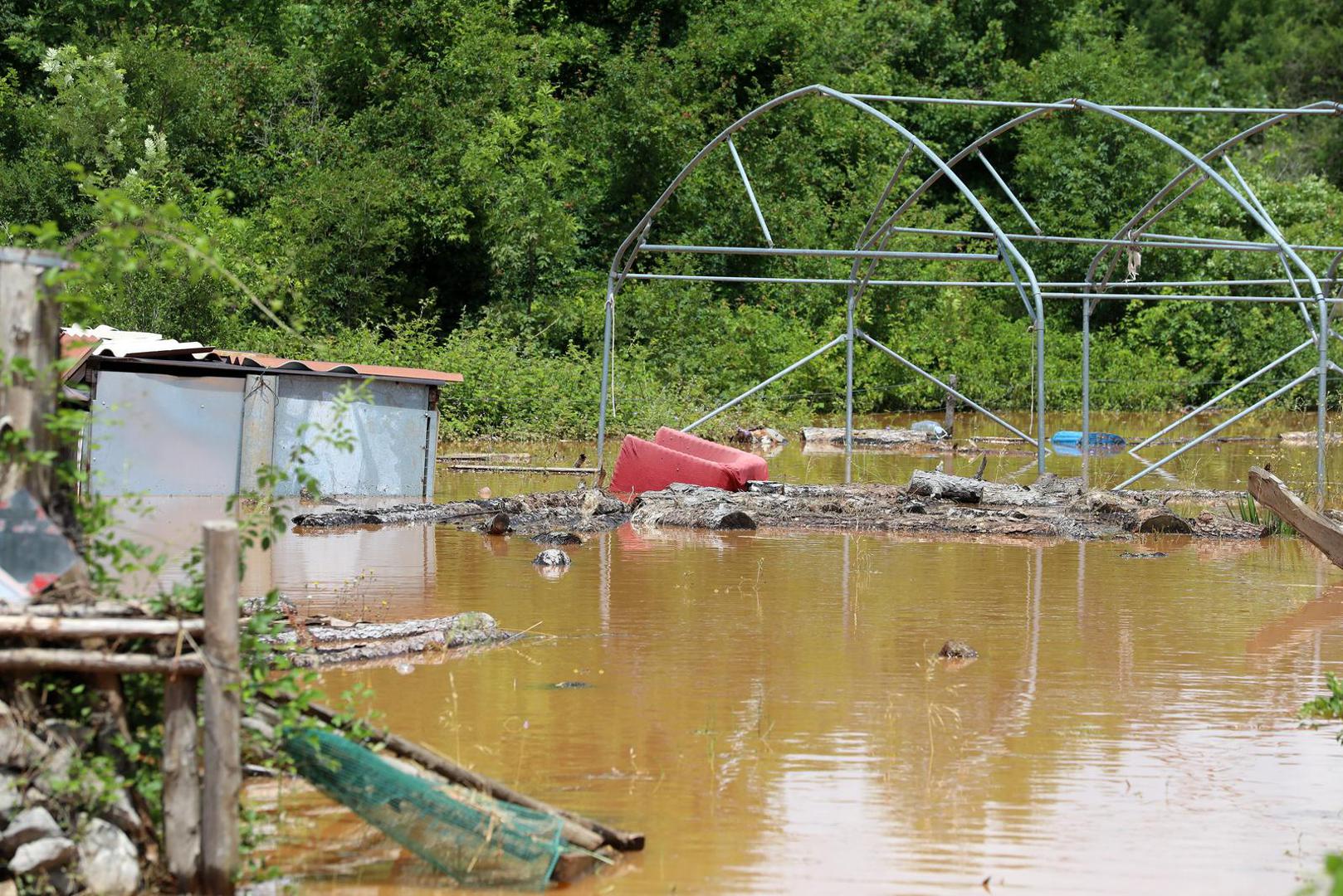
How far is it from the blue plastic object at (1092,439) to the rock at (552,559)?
15.1m

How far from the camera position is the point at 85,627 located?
5102 mm

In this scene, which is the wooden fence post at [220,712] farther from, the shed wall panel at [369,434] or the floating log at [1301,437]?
the floating log at [1301,437]

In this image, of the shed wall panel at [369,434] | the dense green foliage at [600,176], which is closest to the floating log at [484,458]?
the dense green foliage at [600,176]

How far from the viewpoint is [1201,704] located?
845 cm

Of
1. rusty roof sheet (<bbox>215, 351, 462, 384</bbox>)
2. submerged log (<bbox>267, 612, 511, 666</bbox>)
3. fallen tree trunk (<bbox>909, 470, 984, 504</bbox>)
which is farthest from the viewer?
rusty roof sheet (<bbox>215, 351, 462, 384</bbox>)

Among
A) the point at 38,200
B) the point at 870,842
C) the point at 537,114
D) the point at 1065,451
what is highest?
the point at 537,114

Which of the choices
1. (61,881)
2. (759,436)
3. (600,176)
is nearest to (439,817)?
(61,881)

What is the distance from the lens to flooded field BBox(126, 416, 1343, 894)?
6.09m

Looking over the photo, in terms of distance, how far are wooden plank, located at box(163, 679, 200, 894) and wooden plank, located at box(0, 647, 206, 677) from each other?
0.09m

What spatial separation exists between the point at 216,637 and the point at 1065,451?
70.8ft

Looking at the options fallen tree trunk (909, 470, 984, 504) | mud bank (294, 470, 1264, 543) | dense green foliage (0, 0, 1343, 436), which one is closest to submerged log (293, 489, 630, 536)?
mud bank (294, 470, 1264, 543)

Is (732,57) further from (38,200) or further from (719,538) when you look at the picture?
(719,538)

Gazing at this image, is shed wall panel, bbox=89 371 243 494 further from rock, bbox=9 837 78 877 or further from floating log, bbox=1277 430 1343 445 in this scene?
floating log, bbox=1277 430 1343 445

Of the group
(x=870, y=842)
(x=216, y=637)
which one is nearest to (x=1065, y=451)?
(x=870, y=842)
